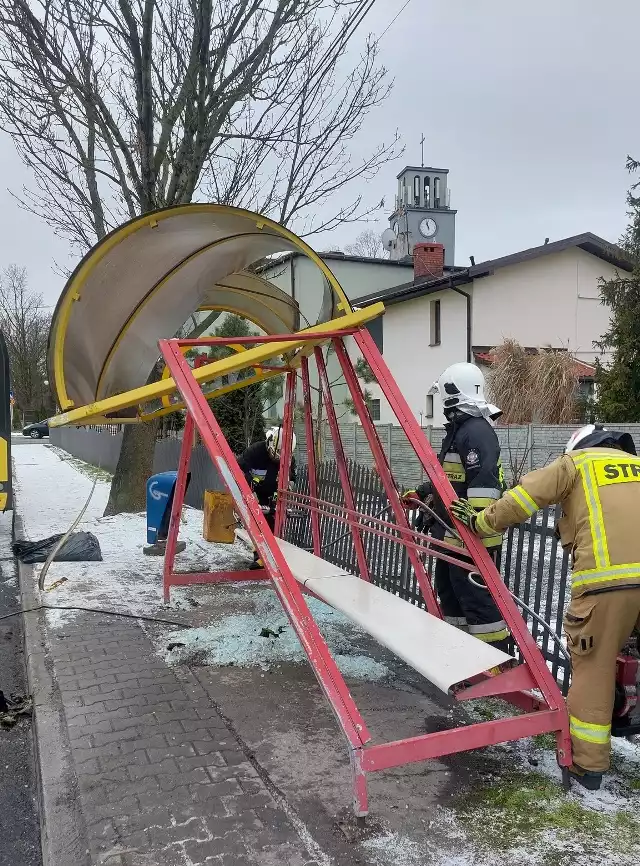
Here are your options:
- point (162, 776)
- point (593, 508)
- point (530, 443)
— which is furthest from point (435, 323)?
point (162, 776)

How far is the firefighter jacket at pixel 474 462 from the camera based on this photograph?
3959 mm

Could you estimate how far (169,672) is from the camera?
4438 mm

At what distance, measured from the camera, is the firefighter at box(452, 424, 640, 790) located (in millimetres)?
2861

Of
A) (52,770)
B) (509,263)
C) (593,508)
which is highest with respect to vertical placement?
(509,263)

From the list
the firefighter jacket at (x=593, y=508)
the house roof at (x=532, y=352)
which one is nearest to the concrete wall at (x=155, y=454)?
the firefighter jacket at (x=593, y=508)

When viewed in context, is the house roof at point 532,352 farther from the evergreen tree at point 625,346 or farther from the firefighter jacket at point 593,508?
the firefighter jacket at point 593,508

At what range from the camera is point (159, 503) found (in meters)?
7.44

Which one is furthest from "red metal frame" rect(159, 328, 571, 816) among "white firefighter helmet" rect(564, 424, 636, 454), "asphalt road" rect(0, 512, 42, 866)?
"asphalt road" rect(0, 512, 42, 866)

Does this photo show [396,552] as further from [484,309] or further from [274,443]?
[484,309]

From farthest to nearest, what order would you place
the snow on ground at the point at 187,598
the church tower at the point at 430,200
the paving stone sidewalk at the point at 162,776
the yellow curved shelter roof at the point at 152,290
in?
the church tower at the point at 430,200 → the snow on ground at the point at 187,598 → the yellow curved shelter roof at the point at 152,290 → the paving stone sidewalk at the point at 162,776

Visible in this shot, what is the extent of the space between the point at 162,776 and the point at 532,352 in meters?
15.4

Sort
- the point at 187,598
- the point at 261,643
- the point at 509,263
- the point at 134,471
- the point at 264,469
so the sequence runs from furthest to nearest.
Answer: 1. the point at 509,263
2. the point at 134,471
3. the point at 264,469
4. the point at 187,598
5. the point at 261,643

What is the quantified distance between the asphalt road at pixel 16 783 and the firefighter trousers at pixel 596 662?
233cm

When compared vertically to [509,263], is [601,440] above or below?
below
